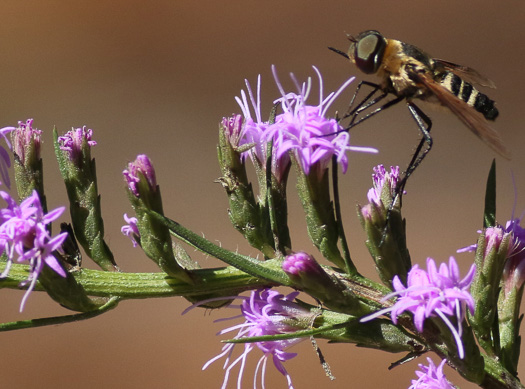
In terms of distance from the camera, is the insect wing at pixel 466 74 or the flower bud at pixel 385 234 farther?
the insect wing at pixel 466 74

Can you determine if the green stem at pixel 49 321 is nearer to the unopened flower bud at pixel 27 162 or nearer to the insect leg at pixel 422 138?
the unopened flower bud at pixel 27 162

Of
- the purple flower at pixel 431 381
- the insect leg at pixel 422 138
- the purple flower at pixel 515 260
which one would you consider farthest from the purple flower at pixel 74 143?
the purple flower at pixel 515 260

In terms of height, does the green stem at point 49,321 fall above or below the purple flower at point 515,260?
above

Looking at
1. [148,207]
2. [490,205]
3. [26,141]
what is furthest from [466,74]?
[26,141]

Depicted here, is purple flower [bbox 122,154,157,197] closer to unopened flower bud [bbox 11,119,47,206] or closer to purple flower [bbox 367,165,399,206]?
unopened flower bud [bbox 11,119,47,206]

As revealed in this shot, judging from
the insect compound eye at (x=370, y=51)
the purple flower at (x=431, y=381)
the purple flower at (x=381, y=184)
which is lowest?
the purple flower at (x=431, y=381)

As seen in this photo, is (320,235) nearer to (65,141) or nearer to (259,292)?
(259,292)

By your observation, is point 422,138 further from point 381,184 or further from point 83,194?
point 83,194

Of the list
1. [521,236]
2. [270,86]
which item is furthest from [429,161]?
[521,236]
